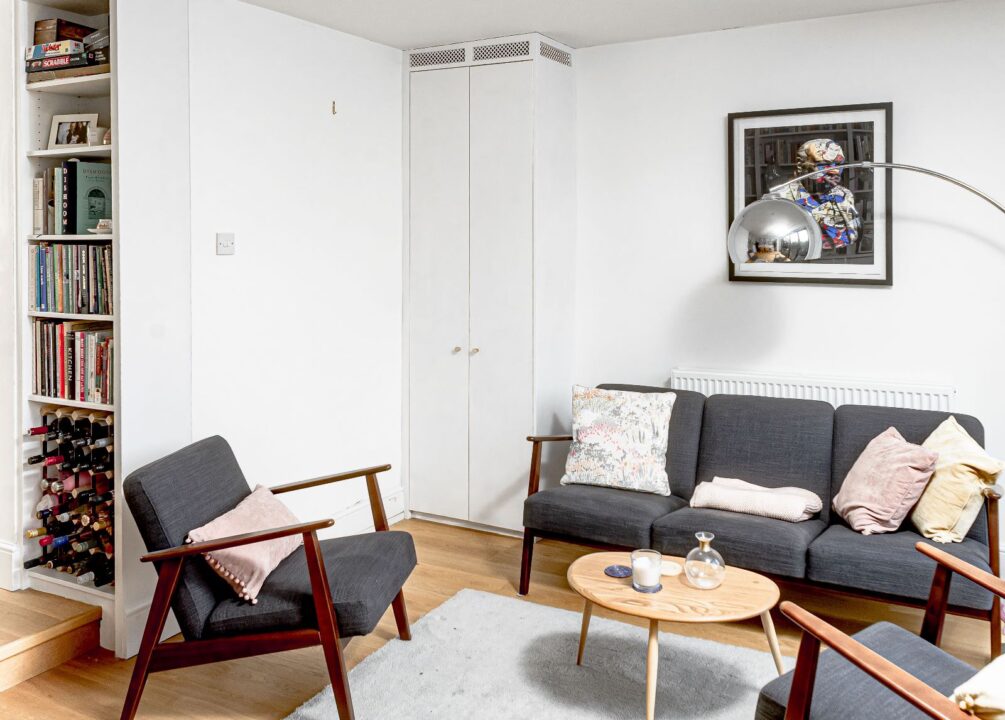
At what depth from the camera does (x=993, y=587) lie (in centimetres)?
228

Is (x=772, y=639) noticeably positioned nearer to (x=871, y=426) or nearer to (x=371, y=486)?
(x=871, y=426)

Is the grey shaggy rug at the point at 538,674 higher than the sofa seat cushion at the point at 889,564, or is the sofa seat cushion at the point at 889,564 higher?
the sofa seat cushion at the point at 889,564

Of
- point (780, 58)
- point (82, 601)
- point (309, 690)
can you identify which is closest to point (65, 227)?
point (82, 601)

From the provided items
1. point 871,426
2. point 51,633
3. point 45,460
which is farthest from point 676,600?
point 45,460

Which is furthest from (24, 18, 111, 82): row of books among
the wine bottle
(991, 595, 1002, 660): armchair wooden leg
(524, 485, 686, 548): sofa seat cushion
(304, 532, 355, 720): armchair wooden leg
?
(991, 595, 1002, 660): armchair wooden leg

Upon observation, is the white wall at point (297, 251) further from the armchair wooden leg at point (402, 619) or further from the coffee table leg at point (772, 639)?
the coffee table leg at point (772, 639)

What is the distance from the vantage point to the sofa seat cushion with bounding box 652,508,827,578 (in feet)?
10.7

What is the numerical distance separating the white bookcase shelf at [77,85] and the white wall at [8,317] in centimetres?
11

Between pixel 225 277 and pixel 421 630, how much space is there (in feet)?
5.27

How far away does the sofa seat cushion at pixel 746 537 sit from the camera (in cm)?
325

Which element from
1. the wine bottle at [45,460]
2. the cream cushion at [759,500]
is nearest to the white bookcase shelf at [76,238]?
the wine bottle at [45,460]

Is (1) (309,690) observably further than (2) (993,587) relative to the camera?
Yes

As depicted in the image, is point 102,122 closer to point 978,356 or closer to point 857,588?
point 857,588

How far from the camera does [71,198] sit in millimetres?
3340
